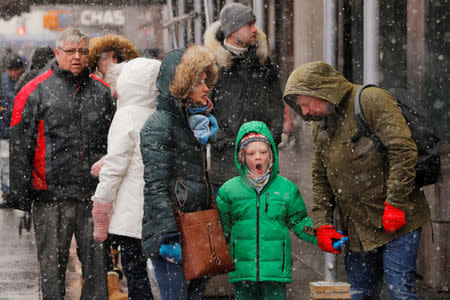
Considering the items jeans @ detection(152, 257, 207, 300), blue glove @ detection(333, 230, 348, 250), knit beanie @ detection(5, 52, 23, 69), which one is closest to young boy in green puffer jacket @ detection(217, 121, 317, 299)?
blue glove @ detection(333, 230, 348, 250)

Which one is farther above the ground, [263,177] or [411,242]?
[263,177]

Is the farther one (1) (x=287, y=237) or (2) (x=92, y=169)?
(2) (x=92, y=169)

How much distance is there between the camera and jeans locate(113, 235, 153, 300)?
5887 millimetres

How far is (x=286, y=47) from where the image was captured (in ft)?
37.6

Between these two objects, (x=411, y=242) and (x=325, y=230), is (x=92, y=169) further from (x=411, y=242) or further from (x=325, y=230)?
(x=411, y=242)

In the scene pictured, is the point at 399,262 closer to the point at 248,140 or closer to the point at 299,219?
the point at 299,219

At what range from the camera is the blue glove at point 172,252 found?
4.70m

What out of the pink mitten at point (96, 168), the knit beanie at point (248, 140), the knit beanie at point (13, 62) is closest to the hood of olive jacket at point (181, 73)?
the knit beanie at point (248, 140)

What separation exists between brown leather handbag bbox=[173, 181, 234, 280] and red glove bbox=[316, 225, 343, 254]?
1.99 ft

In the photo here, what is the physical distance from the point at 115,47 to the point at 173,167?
9.89ft

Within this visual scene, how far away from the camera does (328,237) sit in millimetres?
5066

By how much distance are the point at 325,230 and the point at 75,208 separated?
2159 millimetres

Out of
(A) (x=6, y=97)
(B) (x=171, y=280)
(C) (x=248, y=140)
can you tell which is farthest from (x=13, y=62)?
(B) (x=171, y=280)

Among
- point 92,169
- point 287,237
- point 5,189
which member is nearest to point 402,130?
point 287,237
